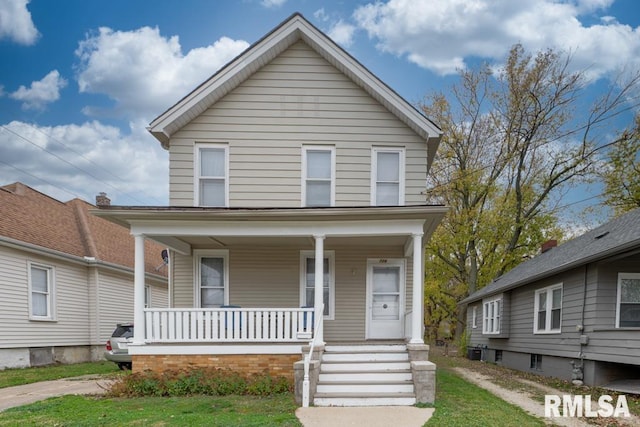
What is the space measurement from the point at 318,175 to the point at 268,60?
3.08 m

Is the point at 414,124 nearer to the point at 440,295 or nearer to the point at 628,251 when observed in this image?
the point at 628,251

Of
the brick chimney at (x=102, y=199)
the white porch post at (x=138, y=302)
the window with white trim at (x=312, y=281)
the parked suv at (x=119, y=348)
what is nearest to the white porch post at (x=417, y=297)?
the window with white trim at (x=312, y=281)

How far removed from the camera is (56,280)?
1359 centimetres

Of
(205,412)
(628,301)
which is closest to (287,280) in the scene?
(205,412)

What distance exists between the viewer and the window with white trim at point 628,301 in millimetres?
9469

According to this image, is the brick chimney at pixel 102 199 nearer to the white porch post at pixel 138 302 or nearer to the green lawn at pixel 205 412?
the white porch post at pixel 138 302

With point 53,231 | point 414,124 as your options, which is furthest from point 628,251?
point 53,231

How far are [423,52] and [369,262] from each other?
1526 cm

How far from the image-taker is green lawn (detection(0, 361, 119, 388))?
997cm

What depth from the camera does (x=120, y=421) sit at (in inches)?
236

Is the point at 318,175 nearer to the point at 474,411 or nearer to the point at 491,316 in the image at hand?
the point at 474,411

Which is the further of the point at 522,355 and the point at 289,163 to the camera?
the point at 522,355

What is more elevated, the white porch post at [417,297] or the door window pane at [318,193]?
the door window pane at [318,193]

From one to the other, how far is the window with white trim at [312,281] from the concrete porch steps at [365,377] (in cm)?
181
